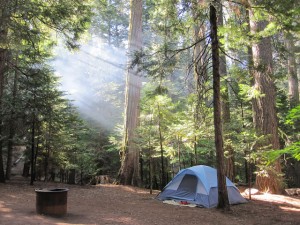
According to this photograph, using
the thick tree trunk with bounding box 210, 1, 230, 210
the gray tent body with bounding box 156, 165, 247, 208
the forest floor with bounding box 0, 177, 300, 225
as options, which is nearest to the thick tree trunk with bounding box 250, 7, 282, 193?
the forest floor with bounding box 0, 177, 300, 225

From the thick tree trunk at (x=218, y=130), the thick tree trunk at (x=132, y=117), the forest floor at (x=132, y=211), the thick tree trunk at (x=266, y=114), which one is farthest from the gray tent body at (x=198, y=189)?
the thick tree trunk at (x=132, y=117)

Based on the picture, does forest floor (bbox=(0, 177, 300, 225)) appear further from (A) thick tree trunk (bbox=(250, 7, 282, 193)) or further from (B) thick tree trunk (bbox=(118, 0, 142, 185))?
(B) thick tree trunk (bbox=(118, 0, 142, 185))

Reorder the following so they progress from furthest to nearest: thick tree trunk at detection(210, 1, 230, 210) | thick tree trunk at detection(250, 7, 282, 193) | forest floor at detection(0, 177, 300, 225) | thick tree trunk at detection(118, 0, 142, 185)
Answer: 1. thick tree trunk at detection(118, 0, 142, 185)
2. thick tree trunk at detection(250, 7, 282, 193)
3. thick tree trunk at detection(210, 1, 230, 210)
4. forest floor at detection(0, 177, 300, 225)

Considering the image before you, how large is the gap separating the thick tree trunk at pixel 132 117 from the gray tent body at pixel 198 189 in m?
3.24

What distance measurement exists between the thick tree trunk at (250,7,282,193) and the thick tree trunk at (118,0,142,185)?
4.98 metres

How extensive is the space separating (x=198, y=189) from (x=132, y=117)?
16.7ft

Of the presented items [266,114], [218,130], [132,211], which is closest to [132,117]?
[266,114]

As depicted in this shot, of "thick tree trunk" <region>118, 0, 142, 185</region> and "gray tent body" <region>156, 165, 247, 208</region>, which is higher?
"thick tree trunk" <region>118, 0, 142, 185</region>

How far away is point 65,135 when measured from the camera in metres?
13.2

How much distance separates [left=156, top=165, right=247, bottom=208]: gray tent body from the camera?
9211mm

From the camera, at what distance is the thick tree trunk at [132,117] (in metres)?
13.0

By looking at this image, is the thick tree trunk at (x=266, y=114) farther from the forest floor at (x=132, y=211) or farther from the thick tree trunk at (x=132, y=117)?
the thick tree trunk at (x=132, y=117)

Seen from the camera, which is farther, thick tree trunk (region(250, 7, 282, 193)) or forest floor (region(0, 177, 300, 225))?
thick tree trunk (region(250, 7, 282, 193))

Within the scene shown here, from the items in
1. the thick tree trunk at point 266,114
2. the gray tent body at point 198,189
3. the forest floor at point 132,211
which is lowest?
the forest floor at point 132,211
